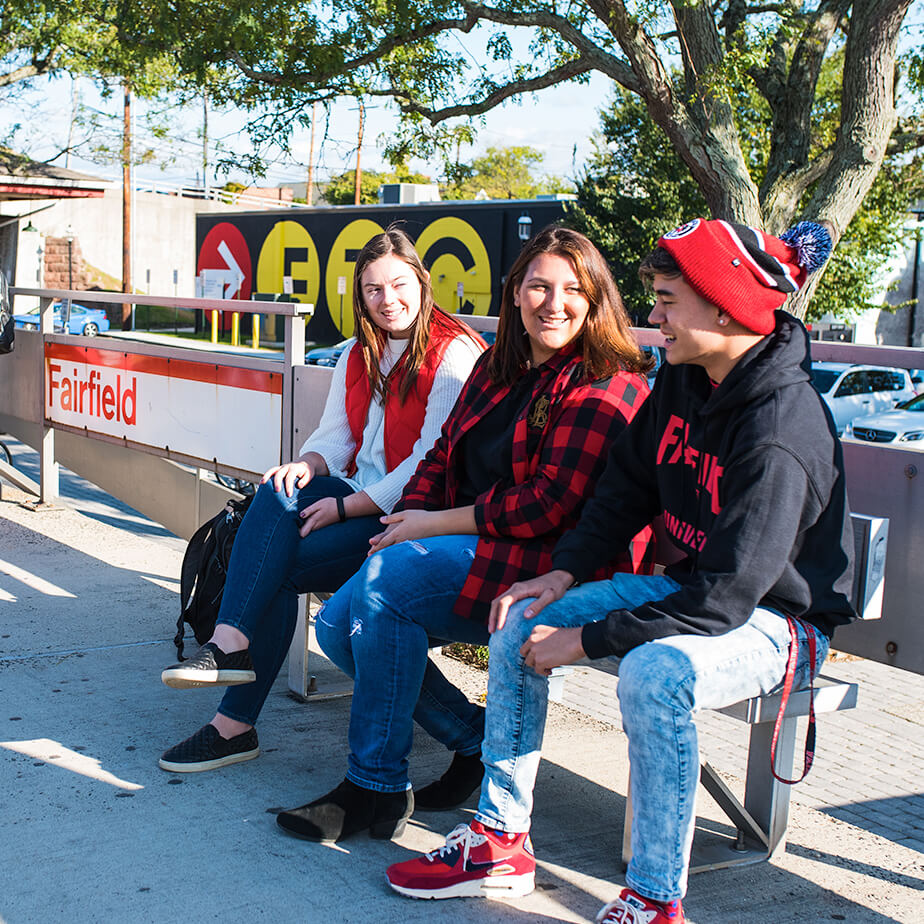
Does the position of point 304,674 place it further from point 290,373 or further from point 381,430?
point 290,373

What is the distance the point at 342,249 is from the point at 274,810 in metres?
32.4

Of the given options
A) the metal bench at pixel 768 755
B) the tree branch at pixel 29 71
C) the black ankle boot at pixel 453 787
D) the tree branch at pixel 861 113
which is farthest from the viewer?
the tree branch at pixel 29 71

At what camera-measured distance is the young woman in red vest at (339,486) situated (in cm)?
Result: 317

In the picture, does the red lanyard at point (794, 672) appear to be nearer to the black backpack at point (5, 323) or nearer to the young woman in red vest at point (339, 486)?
the young woman in red vest at point (339, 486)

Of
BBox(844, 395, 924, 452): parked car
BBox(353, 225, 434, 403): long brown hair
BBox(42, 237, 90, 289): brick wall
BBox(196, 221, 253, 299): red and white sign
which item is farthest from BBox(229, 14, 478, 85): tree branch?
BBox(42, 237, 90, 289): brick wall

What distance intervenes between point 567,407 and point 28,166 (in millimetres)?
31766

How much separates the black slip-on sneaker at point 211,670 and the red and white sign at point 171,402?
5.97ft

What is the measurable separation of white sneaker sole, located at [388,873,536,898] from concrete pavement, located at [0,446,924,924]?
0.02 metres

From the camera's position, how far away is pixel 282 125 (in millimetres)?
10992

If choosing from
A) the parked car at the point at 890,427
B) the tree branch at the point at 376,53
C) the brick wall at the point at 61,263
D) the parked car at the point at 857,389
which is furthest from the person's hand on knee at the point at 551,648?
the brick wall at the point at 61,263

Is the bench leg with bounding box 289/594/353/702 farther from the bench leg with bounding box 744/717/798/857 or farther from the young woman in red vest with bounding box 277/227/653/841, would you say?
the bench leg with bounding box 744/717/798/857

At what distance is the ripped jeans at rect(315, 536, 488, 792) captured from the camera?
2756mm

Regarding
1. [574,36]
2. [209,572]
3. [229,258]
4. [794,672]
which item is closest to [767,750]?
[794,672]

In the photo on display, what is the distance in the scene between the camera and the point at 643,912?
228 centimetres
